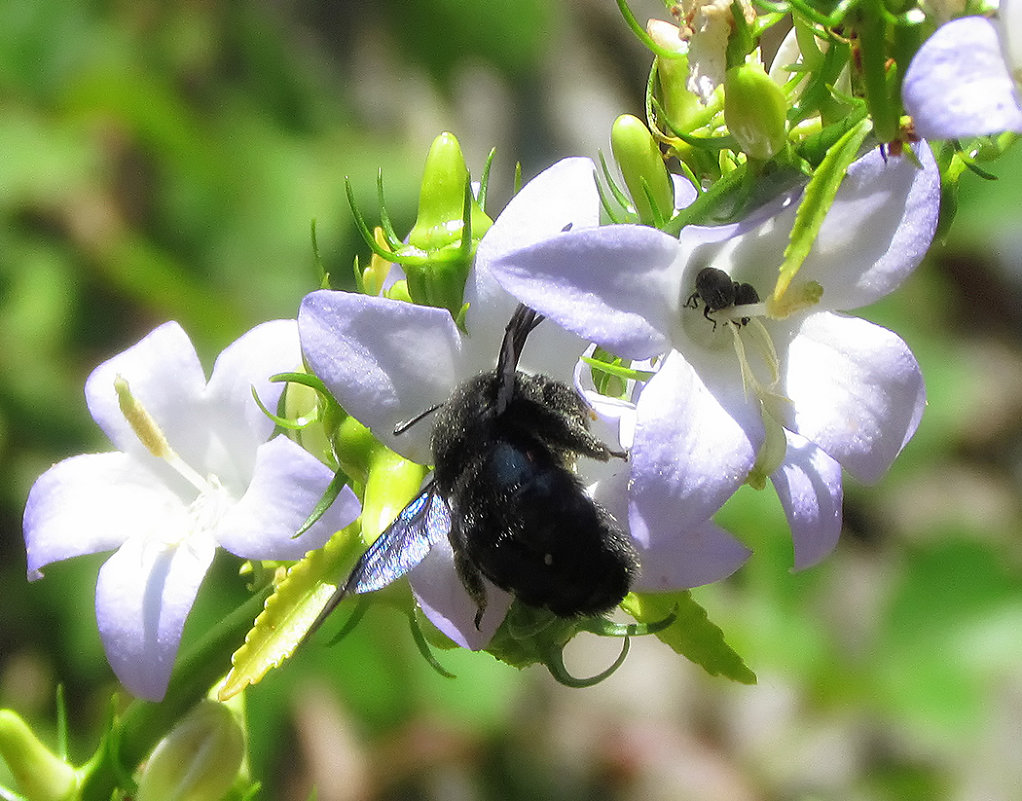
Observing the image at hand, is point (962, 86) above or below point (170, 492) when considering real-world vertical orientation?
above

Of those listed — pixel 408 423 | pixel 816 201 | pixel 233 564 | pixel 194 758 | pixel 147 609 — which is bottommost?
pixel 233 564

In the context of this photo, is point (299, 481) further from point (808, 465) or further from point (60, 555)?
point (808, 465)

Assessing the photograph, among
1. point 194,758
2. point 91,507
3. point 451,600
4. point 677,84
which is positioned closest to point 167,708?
point 194,758

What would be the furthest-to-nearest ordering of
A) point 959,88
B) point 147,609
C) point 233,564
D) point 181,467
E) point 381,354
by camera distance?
point 233,564, point 181,467, point 147,609, point 381,354, point 959,88

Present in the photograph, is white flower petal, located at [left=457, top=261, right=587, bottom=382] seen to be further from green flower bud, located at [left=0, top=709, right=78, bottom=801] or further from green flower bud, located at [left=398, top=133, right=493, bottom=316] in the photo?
green flower bud, located at [left=0, top=709, right=78, bottom=801]

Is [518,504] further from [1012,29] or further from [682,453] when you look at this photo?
[1012,29]

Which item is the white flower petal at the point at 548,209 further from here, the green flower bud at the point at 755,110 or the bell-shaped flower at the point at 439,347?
the green flower bud at the point at 755,110
